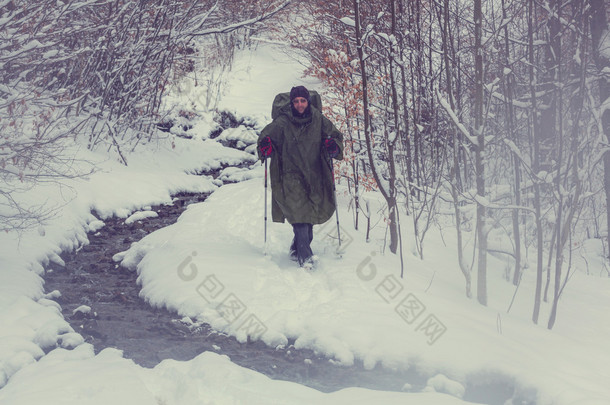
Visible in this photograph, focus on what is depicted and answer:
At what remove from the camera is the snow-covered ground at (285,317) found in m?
4.11

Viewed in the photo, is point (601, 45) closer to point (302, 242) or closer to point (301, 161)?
point (301, 161)

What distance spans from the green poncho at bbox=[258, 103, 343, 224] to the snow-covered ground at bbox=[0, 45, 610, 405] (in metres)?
0.61

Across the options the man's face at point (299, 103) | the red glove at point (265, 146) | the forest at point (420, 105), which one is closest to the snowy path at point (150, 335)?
the forest at point (420, 105)

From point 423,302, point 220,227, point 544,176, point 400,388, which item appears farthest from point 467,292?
point 220,227

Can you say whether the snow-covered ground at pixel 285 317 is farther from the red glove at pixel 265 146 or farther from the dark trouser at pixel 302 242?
the red glove at pixel 265 146

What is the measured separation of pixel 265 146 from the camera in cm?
621

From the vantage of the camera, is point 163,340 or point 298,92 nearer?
point 163,340

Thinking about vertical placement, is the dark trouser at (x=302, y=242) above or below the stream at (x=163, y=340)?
above

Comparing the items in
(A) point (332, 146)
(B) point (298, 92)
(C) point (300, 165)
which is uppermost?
(B) point (298, 92)

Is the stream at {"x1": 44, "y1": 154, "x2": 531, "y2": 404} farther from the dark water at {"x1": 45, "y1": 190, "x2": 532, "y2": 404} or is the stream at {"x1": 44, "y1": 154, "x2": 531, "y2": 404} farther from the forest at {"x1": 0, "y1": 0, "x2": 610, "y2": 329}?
the forest at {"x1": 0, "y1": 0, "x2": 610, "y2": 329}

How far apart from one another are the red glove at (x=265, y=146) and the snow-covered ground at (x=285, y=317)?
46.0 inches

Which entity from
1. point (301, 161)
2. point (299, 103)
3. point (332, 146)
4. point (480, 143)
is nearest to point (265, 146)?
point (301, 161)

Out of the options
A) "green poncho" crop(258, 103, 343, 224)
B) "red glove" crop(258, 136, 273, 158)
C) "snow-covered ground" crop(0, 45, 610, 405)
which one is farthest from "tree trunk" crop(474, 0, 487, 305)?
"red glove" crop(258, 136, 273, 158)

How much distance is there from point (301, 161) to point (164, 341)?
227 centimetres
